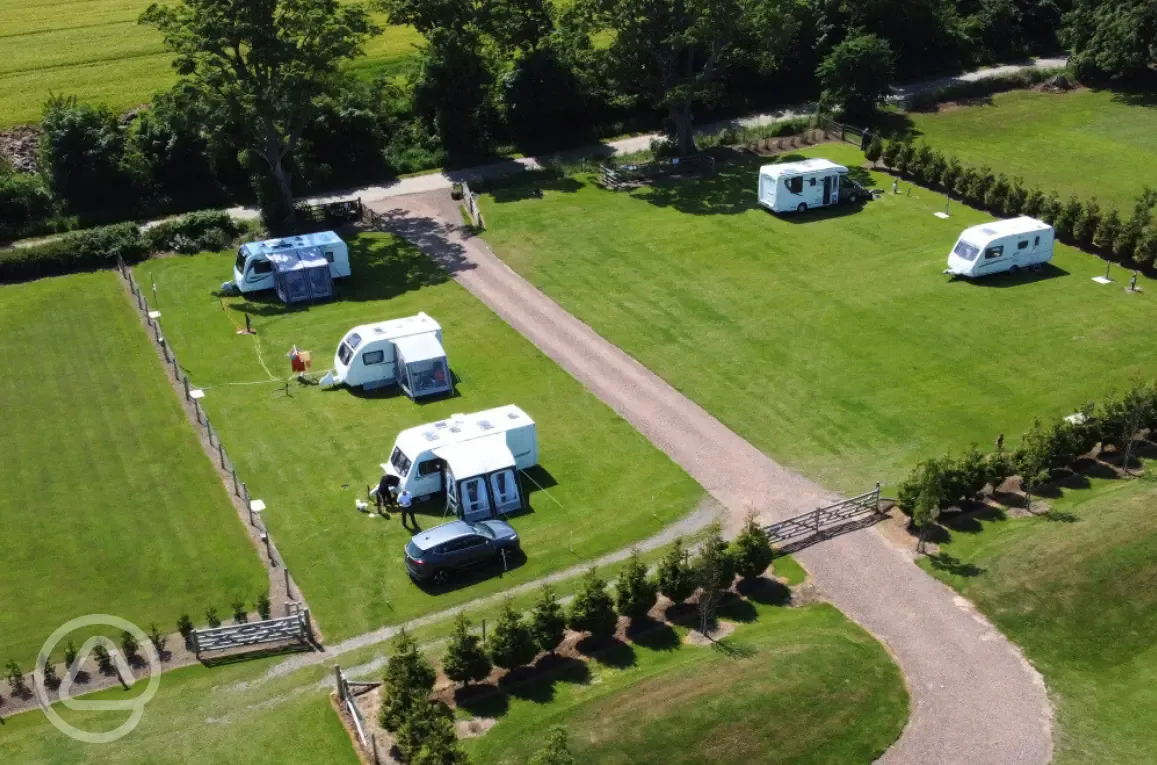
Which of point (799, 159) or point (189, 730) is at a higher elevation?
point (799, 159)

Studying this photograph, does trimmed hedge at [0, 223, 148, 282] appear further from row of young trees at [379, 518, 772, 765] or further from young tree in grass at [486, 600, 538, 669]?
young tree in grass at [486, 600, 538, 669]

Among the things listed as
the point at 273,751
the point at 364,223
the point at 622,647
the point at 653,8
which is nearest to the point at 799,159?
the point at 653,8

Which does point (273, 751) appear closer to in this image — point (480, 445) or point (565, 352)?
point (480, 445)

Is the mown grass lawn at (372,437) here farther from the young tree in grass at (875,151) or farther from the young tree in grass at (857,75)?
the young tree in grass at (857,75)

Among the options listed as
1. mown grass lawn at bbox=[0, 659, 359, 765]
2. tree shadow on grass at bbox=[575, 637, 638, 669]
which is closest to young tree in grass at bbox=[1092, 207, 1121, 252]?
tree shadow on grass at bbox=[575, 637, 638, 669]

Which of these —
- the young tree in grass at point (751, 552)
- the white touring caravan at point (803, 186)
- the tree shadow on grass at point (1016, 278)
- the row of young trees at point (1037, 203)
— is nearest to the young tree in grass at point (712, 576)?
the young tree in grass at point (751, 552)

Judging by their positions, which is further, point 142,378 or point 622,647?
point 142,378

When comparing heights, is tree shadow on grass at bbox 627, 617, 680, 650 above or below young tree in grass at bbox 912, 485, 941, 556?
below
